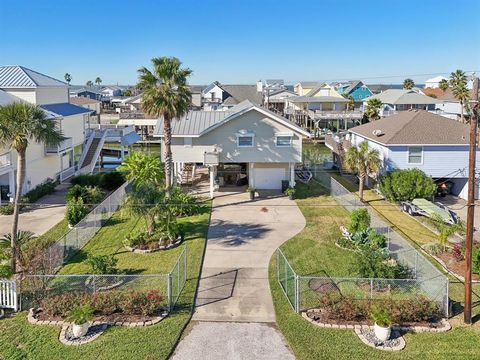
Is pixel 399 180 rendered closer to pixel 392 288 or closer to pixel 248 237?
pixel 248 237

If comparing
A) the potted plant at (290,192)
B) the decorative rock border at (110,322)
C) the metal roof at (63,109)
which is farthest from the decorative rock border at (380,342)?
the metal roof at (63,109)

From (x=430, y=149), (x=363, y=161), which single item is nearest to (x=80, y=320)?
(x=363, y=161)

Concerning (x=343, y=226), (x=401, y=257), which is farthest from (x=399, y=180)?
(x=401, y=257)

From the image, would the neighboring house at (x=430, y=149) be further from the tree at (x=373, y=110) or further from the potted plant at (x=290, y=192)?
the tree at (x=373, y=110)

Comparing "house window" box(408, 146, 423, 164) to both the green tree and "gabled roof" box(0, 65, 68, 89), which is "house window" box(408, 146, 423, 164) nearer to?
the green tree

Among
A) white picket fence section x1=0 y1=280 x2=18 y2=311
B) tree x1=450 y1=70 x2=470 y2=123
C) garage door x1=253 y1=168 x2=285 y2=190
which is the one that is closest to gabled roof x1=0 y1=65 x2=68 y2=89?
garage door x1=253 y1=168 x2=285 y2=190

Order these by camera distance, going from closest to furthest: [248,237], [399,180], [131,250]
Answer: [131,250], [248,237], [399,180]

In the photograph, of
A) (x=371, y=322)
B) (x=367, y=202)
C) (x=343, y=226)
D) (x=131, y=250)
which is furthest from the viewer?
(x=367, y=202)
